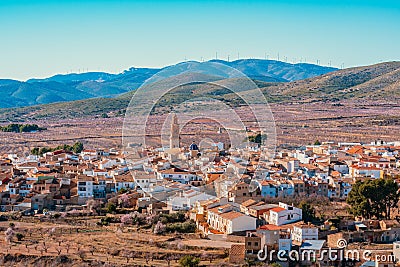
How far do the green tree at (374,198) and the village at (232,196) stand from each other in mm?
208

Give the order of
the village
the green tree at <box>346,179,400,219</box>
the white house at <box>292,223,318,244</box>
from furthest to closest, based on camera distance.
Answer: the green tree at <box>346,179,400,219</box> → the white house at <box>292,223,318,244</box> → the village

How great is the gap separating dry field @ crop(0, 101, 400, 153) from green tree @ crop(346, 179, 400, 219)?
74.4 ft

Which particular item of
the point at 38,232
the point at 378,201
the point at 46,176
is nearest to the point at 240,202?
the point at 378,201

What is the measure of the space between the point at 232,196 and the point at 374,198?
500 centimetres

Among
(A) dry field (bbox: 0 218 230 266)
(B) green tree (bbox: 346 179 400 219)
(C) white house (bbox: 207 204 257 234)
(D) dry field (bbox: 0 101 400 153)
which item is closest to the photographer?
(A) dry field (bbox: 0 218 230 266)

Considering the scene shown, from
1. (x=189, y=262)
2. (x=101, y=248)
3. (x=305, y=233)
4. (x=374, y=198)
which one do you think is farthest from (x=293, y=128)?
(x=189, y=262)

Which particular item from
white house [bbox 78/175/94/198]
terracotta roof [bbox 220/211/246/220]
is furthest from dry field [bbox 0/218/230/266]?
white house [bbox 78/175/94/198]

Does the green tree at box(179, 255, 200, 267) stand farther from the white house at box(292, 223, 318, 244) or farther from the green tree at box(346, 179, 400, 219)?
the green tree at box(346, 179, 400, 219)

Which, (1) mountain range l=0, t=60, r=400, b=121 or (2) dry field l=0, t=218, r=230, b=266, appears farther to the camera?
(1) mountain range l=0, t=60, r=400, b=121

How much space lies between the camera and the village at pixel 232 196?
1747 cm

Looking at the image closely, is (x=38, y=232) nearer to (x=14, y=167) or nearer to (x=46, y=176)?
(x=46, y=176)

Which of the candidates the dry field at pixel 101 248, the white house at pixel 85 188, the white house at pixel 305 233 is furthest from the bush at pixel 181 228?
the white house at pixel 85 188

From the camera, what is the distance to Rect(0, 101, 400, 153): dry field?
4816cm

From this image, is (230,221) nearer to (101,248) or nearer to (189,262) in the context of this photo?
(189,262)
